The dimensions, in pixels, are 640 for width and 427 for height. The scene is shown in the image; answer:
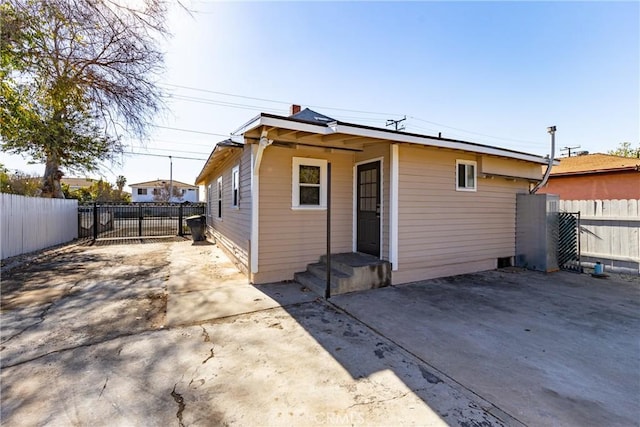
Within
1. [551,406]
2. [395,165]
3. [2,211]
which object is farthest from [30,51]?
[551,406]

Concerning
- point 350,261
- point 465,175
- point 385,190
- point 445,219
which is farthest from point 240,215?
point 465,175

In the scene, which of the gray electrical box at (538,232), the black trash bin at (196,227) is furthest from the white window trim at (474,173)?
the black trash bin at (196,227)

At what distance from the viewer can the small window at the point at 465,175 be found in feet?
20.4

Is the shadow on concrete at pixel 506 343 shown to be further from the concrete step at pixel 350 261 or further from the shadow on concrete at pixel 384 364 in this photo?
the concrete step at pixel 350 261

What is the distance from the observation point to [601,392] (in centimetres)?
222

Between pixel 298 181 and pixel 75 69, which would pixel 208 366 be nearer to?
pixel 298 181

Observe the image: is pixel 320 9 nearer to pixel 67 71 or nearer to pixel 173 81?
pixel 173 81

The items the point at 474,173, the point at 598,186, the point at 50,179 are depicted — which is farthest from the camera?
the point at 50,179

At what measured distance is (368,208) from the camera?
5.84 meters

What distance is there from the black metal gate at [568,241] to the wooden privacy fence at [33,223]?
1335 cm

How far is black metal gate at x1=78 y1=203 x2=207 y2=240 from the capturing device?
12195 mm

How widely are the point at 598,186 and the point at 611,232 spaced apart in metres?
5.40

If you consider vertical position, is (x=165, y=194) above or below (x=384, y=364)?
above

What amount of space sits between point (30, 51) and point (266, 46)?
5.00 meters
